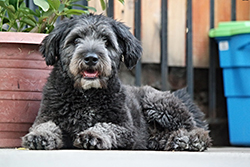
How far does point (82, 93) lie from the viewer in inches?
145

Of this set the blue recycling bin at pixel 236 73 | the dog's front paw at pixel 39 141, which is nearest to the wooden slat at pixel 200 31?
the blue recycling bin at pixel 236 73

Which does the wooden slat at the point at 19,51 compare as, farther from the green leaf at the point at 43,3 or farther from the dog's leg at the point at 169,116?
the dog's leg at the point at 169,116

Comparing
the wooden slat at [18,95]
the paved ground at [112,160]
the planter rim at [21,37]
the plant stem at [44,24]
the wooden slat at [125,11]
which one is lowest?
the paved ground at [112,160]

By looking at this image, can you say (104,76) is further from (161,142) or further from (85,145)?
(161,142)

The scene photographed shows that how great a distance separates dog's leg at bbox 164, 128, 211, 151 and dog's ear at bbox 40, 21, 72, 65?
1193 mm

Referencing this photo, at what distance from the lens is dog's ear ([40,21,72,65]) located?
12.2ft

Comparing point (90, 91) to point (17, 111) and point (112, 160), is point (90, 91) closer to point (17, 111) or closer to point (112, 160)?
point (17, 111)

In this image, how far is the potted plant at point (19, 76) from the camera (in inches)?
151

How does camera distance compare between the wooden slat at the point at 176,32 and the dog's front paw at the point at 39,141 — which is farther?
the wooden slat at the point at 176,32

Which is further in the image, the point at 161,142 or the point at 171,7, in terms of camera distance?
the point at 171,7

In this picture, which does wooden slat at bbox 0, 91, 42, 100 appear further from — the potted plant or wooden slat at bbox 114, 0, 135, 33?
wooden slat at bbox 114, 0, 135, 33

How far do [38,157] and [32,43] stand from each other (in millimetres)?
1471

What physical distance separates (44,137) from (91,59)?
684mm

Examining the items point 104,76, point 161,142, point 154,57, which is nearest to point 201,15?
point 154,57
